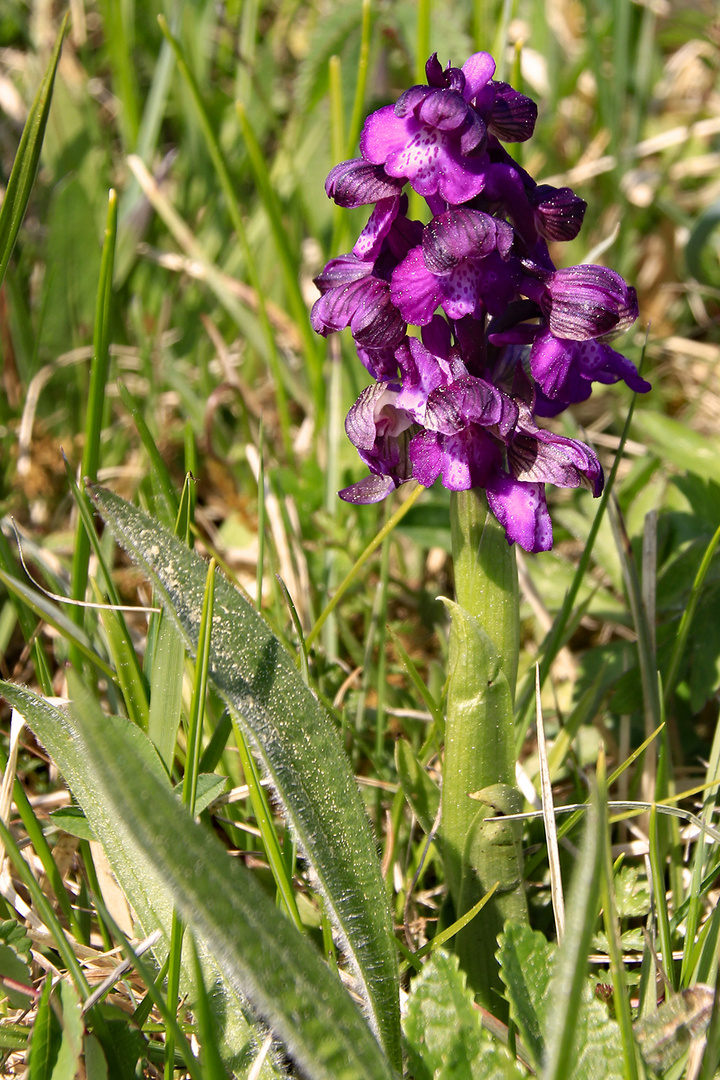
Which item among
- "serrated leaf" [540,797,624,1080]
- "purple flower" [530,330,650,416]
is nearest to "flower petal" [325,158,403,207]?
Answer: "purple flower" [530,330,650,416]

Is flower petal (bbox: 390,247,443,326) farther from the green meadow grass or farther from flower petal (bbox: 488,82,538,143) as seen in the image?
the green meadow grass

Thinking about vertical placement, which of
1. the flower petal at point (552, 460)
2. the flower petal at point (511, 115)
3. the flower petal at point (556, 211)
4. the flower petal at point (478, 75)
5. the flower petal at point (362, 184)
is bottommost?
the flower petal at point (552, 460)

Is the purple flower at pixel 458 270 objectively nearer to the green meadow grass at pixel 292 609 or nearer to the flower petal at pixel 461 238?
the flower petal at pixel 461 238

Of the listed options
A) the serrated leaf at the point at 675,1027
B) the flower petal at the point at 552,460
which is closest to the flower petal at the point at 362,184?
the flower petal at the point at 552,460

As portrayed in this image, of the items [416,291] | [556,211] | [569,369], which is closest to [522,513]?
[569,369]

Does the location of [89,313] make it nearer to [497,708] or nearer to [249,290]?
[249,290]

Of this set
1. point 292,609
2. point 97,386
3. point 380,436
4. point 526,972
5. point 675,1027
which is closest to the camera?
point 675,1027

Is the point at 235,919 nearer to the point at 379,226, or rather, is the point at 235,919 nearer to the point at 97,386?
the point at 379,226
